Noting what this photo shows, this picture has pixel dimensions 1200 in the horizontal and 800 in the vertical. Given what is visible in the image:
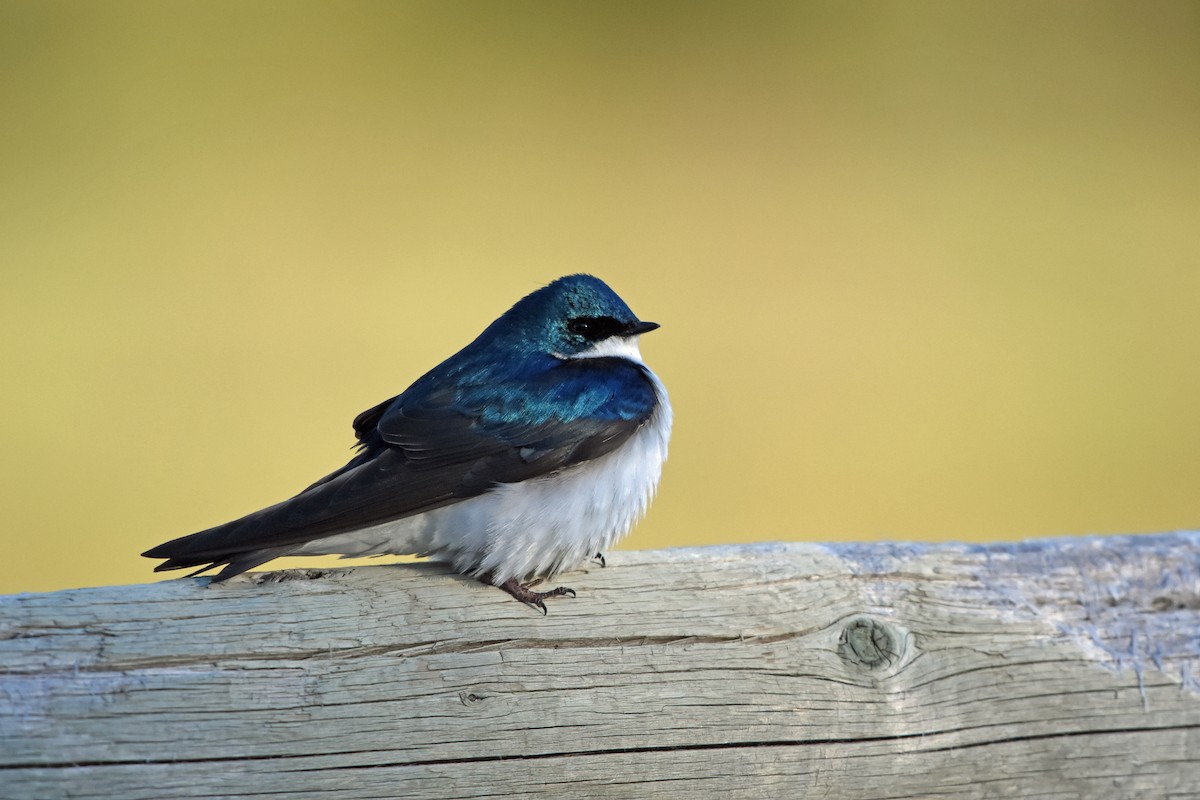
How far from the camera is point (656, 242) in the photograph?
23.2 ft

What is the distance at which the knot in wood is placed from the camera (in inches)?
71.0

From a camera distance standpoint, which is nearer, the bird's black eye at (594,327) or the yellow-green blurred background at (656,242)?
the bird's black eye at (594,327)

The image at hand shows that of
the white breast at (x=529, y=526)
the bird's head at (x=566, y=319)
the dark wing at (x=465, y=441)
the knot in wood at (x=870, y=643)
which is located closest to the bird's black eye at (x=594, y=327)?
the bird's head at (x=566, y=319)

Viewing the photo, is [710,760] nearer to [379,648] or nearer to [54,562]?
[379,648]

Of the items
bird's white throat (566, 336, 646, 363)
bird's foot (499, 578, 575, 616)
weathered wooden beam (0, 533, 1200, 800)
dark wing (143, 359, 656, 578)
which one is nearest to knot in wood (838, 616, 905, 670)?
weathered wooden beam (0, 533, 1200, 800)

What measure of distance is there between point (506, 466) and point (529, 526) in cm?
15

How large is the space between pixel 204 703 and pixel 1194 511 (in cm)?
552

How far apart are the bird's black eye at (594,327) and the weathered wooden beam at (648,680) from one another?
0.98m

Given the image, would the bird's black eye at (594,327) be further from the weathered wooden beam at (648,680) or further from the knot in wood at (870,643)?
the knot in wood at (870,643)

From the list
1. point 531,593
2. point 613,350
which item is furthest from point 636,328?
point 531,593

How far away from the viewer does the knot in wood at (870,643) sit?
180 cm

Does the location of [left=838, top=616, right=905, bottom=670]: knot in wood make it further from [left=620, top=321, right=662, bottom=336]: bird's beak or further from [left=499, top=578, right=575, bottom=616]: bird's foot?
[left=620, top=321, right=662, bottom=336]: bird's beak

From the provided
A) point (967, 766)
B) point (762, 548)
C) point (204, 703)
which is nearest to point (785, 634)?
point (762, 548)

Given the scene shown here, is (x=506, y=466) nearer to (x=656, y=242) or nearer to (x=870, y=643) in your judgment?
(x=870, y=643)
